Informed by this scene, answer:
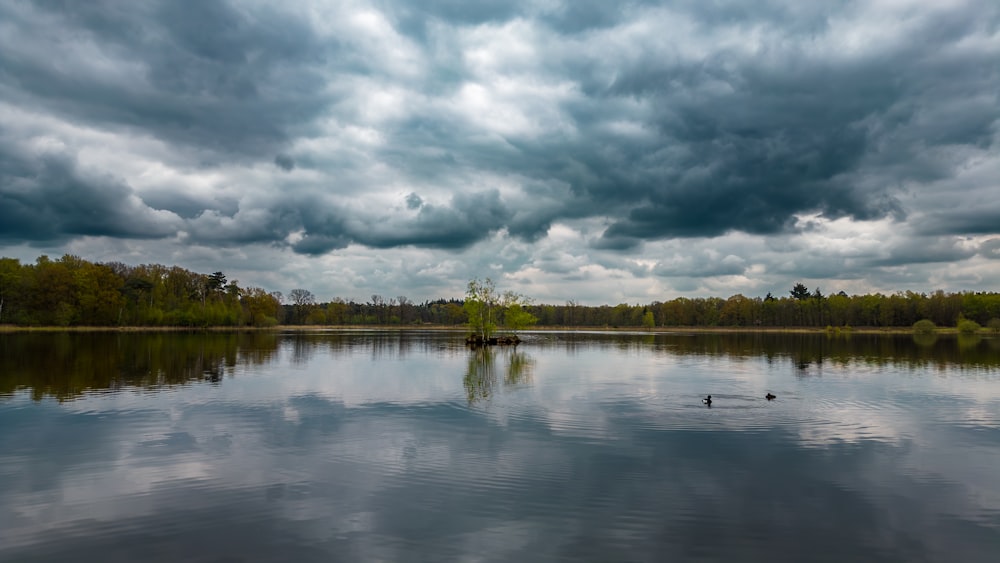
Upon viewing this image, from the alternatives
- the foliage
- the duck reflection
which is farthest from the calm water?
the foliage

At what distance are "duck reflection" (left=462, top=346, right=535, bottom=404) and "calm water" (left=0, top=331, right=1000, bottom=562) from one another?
3.27 ft

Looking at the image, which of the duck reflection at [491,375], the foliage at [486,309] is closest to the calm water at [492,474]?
the duck reflection at [491,375]

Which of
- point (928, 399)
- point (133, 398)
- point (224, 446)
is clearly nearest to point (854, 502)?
point (224, 446)

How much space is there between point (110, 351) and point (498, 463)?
60.7 m

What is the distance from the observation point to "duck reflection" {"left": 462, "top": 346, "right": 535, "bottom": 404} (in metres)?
34.9

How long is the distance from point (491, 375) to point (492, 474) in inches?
1114

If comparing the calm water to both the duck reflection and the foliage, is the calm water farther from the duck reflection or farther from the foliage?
the foliage

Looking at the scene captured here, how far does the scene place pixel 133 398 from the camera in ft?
97.0

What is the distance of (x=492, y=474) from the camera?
54.1 feet

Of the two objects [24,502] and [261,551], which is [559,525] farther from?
[24,502]

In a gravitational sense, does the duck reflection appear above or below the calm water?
below

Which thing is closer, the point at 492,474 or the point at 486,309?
the point at 492,474

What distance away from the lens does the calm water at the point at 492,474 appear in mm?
11680

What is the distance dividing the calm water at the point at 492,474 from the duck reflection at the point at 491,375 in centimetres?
100
